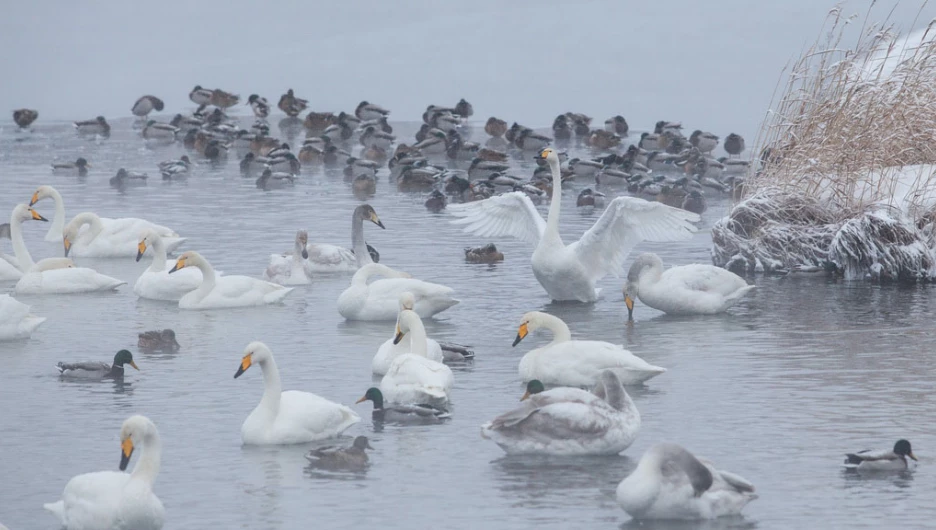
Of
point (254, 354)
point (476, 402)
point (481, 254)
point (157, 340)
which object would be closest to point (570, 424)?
point (476, 402)

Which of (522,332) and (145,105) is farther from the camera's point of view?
(145,105)

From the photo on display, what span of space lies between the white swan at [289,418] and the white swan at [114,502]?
58.7 inches

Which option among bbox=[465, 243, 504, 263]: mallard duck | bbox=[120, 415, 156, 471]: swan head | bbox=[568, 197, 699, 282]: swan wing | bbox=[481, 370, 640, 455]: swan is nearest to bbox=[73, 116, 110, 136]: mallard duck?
bbox=[465, 243, 504, 263]: mallard duck

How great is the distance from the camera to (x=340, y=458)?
905 cm

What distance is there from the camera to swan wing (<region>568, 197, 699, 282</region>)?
48.8 ft

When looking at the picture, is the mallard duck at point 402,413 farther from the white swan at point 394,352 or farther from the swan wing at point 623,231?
the swan wing at point 623,231

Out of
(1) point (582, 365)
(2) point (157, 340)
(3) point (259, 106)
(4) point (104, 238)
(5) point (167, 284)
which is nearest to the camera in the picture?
(1) point (582, 365)

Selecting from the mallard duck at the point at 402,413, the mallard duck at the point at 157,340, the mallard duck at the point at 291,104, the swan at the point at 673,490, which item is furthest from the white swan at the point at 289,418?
the mallard duck at the point at 291,104

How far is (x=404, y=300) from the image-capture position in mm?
12039

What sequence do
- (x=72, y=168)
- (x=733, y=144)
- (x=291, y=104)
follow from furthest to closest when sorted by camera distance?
(x=291, y=104) → (x=733, y=144) → (x=72, y=168)

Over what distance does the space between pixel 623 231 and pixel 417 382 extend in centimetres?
535

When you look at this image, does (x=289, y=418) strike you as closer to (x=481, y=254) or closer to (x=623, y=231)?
(x=623, y=231)

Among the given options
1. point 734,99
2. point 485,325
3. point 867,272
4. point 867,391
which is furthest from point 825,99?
point 734,99

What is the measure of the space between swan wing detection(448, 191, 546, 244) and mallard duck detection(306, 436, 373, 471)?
278 inches
